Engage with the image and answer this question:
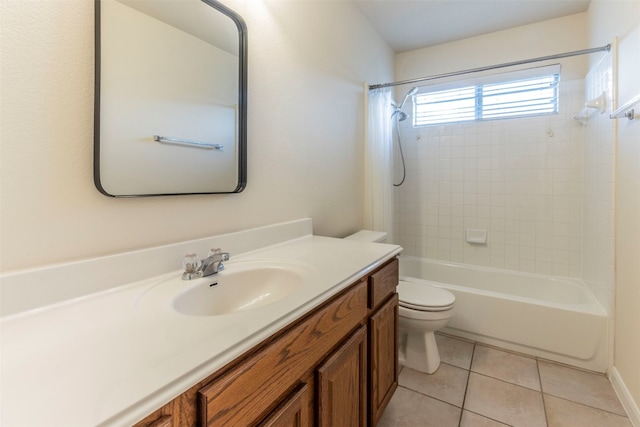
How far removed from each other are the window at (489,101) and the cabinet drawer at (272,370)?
245cm

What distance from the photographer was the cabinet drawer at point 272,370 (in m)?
0.56

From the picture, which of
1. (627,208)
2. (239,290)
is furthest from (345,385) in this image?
(627,208)

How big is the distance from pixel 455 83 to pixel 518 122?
0.65 metres

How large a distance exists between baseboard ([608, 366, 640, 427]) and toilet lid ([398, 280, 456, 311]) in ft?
2.87

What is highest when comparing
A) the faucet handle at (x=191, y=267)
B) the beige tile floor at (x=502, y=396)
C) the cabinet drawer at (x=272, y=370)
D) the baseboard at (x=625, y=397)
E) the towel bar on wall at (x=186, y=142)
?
the towel bar on wall at (x=186, y=142)

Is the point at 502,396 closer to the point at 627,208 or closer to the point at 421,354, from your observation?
the point at 421,354

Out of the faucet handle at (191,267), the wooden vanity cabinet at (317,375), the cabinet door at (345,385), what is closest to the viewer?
the wooden vanity cabinet at (317,375)

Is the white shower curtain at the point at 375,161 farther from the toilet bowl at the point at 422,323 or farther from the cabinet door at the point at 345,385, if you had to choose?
the cabinet door at the point at 345,385

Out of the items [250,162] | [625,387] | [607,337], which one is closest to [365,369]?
[250,162]


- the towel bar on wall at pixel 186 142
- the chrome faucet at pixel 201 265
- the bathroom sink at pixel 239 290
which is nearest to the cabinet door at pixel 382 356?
the bathroom sink at pixel 239 290

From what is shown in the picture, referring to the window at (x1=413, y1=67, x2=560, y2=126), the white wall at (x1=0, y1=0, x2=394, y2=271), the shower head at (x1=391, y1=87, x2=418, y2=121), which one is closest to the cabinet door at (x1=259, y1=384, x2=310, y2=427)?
the white wall at (x1=0, y1=0, x2=394, y2=271)

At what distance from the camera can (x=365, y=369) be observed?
1.15 metres

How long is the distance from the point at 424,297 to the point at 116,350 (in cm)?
172

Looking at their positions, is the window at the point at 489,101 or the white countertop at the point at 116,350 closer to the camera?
the white countertop at the point at 116,350
